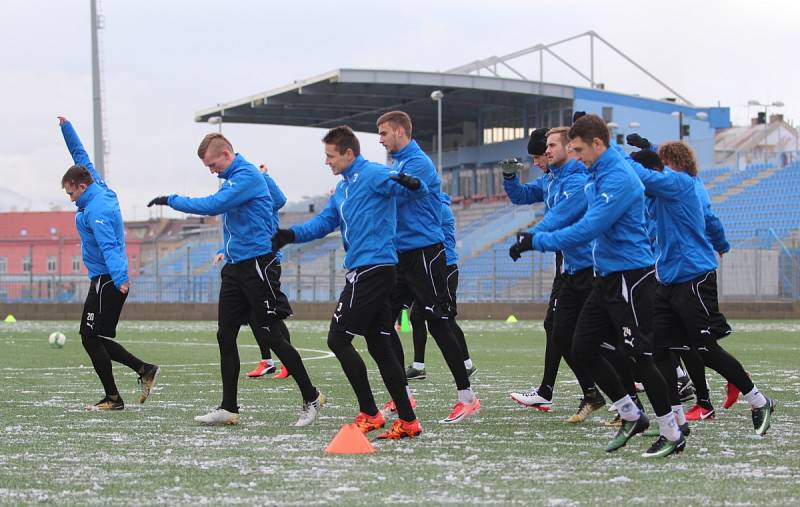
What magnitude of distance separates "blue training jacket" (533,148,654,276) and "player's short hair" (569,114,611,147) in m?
0.11

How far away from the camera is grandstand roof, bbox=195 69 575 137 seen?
5122cm

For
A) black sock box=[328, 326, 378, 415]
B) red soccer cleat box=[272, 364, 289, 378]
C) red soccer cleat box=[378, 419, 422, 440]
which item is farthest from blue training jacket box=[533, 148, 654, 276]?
red soccer cleat box=[272, 364, 289, 378]

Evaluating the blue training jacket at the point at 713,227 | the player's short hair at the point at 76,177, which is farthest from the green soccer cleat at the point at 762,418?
the player's short hair at the point at 76,177

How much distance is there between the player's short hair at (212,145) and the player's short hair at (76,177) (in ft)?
4.86

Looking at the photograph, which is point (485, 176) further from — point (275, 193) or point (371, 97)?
point (275, 193)

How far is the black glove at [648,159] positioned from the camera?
27.4 ft

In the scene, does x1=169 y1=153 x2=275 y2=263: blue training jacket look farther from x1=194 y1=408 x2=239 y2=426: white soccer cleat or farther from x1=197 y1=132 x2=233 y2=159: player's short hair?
x1=194 y1=408 x2=239 y2=426: white soccer cleat

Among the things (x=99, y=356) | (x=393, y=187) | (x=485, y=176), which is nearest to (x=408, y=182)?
(x=393, y=187)

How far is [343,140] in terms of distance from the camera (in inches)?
334

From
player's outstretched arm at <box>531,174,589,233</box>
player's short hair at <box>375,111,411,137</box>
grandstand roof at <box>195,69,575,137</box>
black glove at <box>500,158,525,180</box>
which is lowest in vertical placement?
player's outstretched arm at <box>531,174,589,233</box>

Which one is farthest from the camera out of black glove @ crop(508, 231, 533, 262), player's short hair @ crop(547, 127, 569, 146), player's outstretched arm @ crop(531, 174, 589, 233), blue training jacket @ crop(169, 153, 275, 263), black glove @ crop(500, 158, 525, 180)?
black glove @ crop(500, 158, 525, 180)

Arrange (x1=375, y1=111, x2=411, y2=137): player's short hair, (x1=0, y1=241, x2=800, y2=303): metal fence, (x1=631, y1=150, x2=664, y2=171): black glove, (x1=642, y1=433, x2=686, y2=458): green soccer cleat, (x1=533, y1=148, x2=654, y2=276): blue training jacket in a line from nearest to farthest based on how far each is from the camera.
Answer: (x1=642, y1=433, x2=686, y2=458): green soccer cleat, (x1=533, y1=148, x2=654, y2=276): blue training jacket, (x1=631, y1=150, x2=664, y2=171): black glove, (x1=375, y1=111, x2=411, y2=137): player's short hair, (x1=0, y1=241, x2=800, y2=303): metal fence

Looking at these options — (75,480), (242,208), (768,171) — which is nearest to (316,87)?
(768,171)

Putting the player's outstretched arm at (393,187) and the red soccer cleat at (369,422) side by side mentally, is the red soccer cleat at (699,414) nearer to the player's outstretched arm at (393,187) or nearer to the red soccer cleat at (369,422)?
the red soccer cleat at (369,422)
